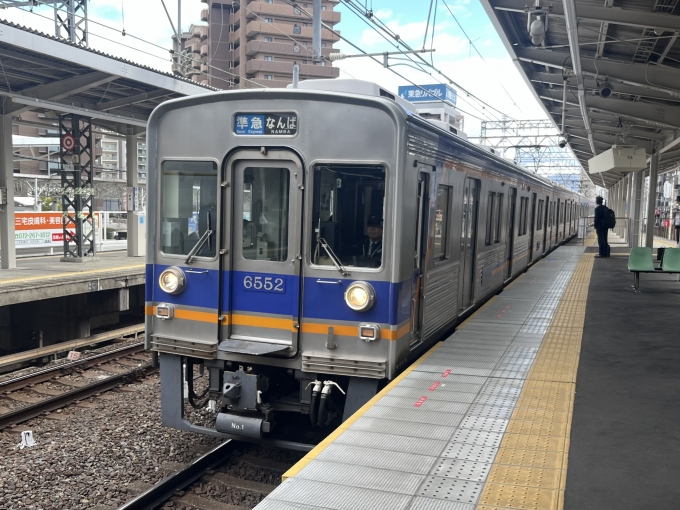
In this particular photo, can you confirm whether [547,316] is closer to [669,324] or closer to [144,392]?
[669,324]

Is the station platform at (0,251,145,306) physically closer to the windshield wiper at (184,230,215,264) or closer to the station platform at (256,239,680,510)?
the windshield wiper at (184,230,215,264)

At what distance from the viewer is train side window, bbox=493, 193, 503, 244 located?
9688mm

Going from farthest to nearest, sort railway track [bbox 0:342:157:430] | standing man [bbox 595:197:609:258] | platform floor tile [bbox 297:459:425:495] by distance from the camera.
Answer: standing man [bbox 595:197:609:258] < railway track [bbox 0:342:157:430] < platform floor tile [bbox 297:459:425:495]

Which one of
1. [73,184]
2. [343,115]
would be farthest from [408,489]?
[73,184]

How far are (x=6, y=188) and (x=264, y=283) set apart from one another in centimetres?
997

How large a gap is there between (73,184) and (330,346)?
12.3 metres

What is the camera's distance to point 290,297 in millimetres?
5227

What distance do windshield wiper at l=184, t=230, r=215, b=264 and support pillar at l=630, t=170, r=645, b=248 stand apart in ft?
63.9

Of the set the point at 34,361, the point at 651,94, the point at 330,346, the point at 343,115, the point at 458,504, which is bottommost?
the point at 34,361

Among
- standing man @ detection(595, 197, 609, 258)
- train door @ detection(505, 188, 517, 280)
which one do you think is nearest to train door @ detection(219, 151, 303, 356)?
train door @ detection(505, 188, 517, 280)

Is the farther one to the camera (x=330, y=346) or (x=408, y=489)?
(x=330, y=346)

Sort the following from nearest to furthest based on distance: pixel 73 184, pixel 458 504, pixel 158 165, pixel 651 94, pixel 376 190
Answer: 1. pixel 458 504
2. pixel 376 190
3. pixel 158 165
4. pixel 651 94
5. pixel 73 184

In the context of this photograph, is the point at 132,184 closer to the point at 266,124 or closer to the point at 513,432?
the point at 266,124

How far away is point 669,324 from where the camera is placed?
27.1 ft
